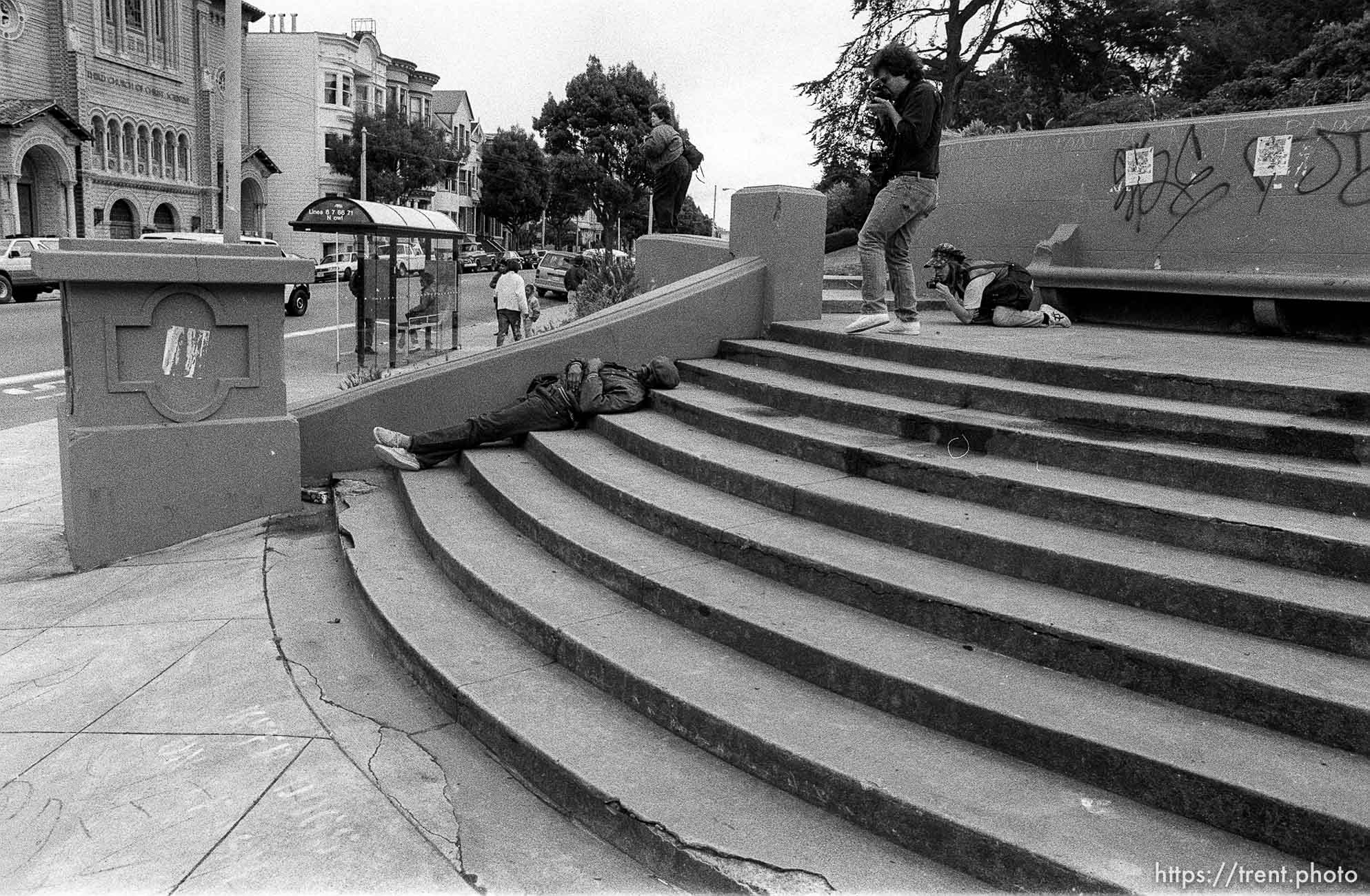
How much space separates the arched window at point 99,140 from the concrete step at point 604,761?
150 ft

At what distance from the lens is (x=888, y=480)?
502cm

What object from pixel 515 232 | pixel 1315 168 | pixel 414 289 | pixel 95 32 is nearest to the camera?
pixel 1315 168

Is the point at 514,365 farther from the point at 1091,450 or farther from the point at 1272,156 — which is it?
the point at 1272,156

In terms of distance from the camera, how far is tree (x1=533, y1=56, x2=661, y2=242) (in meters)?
58.6

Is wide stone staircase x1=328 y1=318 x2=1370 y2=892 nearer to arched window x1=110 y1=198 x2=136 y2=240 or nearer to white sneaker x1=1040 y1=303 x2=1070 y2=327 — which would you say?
white sneaker x1=1040 y1=303 x2=1070 y2=327

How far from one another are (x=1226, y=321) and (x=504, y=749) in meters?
7.19

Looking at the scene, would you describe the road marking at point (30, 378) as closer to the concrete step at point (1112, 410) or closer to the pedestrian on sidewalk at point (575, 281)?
the pedestrian on sidewalk at point (575, 281)

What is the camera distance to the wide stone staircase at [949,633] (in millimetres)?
2846

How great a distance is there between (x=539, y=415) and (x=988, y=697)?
14.8ft

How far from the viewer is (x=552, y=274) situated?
1347 inches

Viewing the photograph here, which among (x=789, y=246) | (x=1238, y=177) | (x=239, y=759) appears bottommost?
(x=239, y=759)

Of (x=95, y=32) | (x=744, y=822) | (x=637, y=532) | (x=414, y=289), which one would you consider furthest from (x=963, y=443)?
(x=95, y=32)

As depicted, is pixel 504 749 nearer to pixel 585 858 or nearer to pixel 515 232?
pixel 585 858

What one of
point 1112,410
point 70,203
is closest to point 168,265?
point 1112,410
